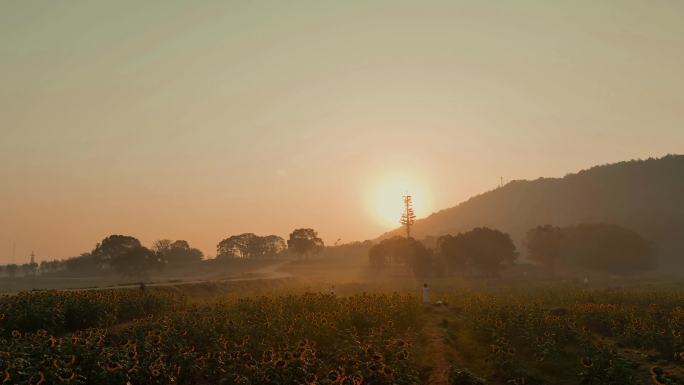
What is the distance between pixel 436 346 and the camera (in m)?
19.2

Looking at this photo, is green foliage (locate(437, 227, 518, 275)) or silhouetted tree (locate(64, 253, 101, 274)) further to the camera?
silhouetted tree (locate(64, 253, 101, 274))

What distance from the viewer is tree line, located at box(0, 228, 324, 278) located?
3376 inches

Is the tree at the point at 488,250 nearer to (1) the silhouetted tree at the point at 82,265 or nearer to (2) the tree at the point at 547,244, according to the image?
(2) the tree at the point at 547,244

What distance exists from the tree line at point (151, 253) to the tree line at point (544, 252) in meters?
44.3

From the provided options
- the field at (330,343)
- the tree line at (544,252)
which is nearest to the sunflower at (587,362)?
the field at (330,343)

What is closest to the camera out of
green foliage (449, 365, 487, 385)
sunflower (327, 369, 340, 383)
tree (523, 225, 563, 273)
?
sunflower (327, 369, 340, 383)

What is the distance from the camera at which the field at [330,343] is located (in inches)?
513

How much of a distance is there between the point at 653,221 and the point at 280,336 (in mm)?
143741

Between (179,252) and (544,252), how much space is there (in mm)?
103694

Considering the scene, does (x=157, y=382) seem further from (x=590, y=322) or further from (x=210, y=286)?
(x=210, y=286)

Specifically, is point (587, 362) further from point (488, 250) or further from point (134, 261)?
point (134, 261)

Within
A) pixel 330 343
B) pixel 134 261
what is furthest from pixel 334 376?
pixel 134 261

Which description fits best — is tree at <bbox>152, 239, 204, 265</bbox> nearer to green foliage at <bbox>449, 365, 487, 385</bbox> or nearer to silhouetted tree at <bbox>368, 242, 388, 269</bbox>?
silhouetted tree at <bbox>368, 242, 388, 269</bbox>

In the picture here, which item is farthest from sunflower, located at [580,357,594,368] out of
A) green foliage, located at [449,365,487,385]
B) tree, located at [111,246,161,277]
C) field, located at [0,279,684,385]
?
tree, located at [111,246,161,277]
